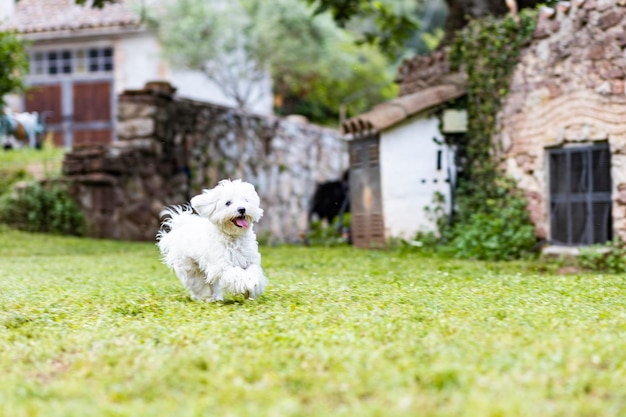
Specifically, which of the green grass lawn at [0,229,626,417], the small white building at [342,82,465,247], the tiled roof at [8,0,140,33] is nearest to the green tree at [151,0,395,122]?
the tiled roof at [8,0,140,33]

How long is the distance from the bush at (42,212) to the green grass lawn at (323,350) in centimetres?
1008

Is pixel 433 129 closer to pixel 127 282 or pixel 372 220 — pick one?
pixel 372 220

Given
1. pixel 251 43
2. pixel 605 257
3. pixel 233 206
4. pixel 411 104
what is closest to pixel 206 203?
pixel 233 206

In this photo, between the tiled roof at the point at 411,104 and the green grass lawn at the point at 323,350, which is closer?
the green grass lawn at the point at 323,350

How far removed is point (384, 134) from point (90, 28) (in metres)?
15.3

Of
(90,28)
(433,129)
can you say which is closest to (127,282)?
(433,129)

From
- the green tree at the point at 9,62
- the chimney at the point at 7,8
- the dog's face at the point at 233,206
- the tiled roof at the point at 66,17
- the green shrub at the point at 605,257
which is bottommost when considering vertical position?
the green shrub at the point at 605,257

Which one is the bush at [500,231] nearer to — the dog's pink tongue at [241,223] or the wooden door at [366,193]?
the wooden door at [366,193]

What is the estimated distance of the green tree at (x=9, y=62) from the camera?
18188mm

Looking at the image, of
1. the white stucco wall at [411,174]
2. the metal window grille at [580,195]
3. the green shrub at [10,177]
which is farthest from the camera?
the green shrub at [10,177]

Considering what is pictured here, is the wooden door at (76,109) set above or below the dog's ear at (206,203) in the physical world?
above

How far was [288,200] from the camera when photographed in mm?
25250

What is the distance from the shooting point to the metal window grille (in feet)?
42.3

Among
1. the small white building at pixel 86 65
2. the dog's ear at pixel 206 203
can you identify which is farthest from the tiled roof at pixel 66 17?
the dog's ear at pixel 206 203
